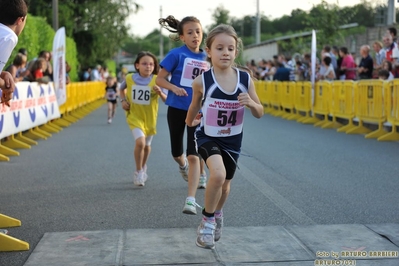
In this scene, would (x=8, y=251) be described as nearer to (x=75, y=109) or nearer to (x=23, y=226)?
(x=23, y=226)

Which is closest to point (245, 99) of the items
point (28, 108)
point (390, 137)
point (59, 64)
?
point (390, 137)

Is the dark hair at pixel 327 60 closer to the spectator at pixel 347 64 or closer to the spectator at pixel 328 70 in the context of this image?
the spectator at pixel 328 70

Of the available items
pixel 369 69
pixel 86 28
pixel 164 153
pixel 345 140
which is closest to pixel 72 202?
pixel 164 153

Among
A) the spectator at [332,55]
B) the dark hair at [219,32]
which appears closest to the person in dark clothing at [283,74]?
the spectator at [332,55]

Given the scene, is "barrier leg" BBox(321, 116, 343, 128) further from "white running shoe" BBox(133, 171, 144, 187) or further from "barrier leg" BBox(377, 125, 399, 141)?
"white running shoe" BBox(133, 171, 144, 187)

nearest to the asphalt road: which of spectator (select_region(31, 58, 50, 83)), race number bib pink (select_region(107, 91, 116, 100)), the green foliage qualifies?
spectator (select_region(31, 58, 50, 83))

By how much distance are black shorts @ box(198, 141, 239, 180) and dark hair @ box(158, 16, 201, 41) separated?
82.3 inches

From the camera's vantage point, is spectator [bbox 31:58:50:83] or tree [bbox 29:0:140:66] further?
tree [bbox 29:0:140:66]

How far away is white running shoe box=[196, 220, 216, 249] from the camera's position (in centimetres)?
546

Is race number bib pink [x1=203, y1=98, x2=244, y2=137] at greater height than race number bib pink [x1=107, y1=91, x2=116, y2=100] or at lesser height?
greater

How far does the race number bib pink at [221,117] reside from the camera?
225 inches

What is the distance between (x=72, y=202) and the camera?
26.0 feet

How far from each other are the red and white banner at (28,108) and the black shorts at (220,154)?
732 cm

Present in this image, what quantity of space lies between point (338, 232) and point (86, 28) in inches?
1850
